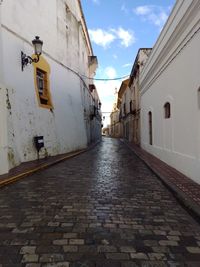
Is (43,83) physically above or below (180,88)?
above

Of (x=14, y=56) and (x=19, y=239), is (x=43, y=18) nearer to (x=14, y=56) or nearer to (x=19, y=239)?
(x=14, y=56)

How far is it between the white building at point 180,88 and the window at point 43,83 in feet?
16.6

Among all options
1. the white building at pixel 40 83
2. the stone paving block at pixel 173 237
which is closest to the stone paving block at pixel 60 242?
the stone paving block at pixel 173 237

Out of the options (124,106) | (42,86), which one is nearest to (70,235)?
(42,86)

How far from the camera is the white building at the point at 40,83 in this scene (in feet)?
33.8

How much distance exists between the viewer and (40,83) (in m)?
14.3

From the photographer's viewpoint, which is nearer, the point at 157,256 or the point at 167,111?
the point at 157,256

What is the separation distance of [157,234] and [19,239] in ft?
5.84

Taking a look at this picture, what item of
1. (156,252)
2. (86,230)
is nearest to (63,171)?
(86,230)

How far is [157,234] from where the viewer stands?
13.4 ft

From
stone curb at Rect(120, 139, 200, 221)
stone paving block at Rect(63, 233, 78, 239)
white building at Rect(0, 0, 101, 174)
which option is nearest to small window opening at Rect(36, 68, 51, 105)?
white building at Rect(0, 0, 101, 174)

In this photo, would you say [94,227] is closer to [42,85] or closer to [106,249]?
[106,249]

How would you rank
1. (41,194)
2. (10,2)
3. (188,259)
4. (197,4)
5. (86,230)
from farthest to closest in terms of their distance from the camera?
(10,2) → (197,4) → (41,194) → (86,230) → (188,259)

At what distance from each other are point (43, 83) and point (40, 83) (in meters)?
0.33
